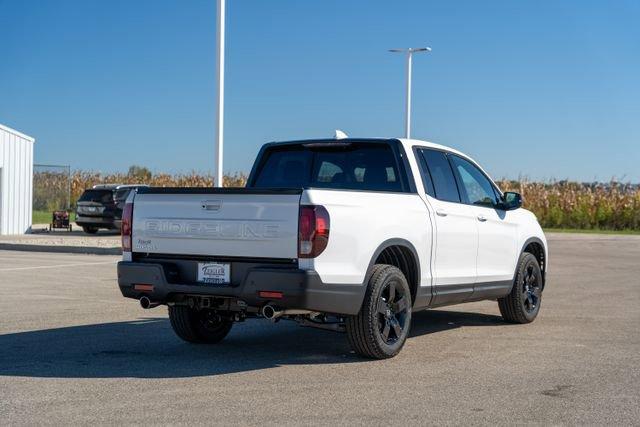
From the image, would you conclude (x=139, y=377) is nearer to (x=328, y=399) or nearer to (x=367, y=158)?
(x=328, y=399)

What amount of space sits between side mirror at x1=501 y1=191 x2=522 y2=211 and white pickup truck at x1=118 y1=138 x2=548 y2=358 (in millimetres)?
361

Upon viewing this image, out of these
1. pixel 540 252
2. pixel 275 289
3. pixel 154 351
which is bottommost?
pixel 154 351

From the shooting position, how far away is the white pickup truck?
7.19 metres

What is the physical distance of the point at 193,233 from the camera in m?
7.63

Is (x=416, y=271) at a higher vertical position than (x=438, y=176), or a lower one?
lower

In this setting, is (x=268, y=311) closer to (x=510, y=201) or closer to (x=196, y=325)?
(x=196, y=325)

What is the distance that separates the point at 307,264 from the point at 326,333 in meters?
2.85

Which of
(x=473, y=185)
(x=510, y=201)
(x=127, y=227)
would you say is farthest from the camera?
(x=510, y=201)

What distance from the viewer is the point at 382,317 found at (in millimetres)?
7961

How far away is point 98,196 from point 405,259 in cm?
2210

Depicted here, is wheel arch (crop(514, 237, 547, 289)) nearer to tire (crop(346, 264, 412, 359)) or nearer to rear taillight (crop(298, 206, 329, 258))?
tire (crop(346, 264, 412, 359))

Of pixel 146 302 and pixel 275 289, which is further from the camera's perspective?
pixel 146 302

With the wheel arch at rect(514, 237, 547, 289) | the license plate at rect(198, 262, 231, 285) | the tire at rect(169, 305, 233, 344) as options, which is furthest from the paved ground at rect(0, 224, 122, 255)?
the license plate at rect(198, 262, 231, 285)

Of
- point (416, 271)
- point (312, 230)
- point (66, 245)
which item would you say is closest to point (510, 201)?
point (416, 271)
